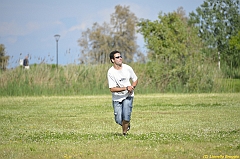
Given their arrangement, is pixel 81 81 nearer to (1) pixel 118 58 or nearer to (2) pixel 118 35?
(1) pixel 118 58

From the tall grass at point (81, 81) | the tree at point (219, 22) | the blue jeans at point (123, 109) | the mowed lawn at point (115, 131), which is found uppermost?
the tree at point (219, 22)

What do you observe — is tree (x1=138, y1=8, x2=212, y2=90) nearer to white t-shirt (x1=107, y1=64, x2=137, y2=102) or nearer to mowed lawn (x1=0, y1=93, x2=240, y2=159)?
mowed lawn (x1=0, y1=93, x2=240, y2=159)

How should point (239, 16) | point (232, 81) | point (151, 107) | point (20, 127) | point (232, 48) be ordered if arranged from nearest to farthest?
point (20, 127), point (151, 107), point (232, 81), point (232, 48), point (239, 16)

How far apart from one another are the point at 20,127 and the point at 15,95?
49.5 feet

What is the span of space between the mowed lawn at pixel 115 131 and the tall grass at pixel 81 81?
229 inches

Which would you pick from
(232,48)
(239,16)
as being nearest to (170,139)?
(232,48)

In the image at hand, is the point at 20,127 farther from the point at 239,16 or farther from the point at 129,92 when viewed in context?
the point at 239,16

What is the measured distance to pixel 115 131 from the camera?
12711 mm

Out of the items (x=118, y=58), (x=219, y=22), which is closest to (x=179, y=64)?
(x=118, y=58)

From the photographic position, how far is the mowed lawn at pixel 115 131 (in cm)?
876

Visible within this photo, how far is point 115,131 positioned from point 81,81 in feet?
56.4

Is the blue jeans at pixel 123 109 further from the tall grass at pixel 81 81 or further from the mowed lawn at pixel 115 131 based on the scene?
the tall grass at pixel 81 81

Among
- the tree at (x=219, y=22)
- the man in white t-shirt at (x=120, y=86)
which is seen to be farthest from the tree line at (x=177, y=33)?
the man in white t-shirt at (x=120, y=86)

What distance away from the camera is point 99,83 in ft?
96.5
